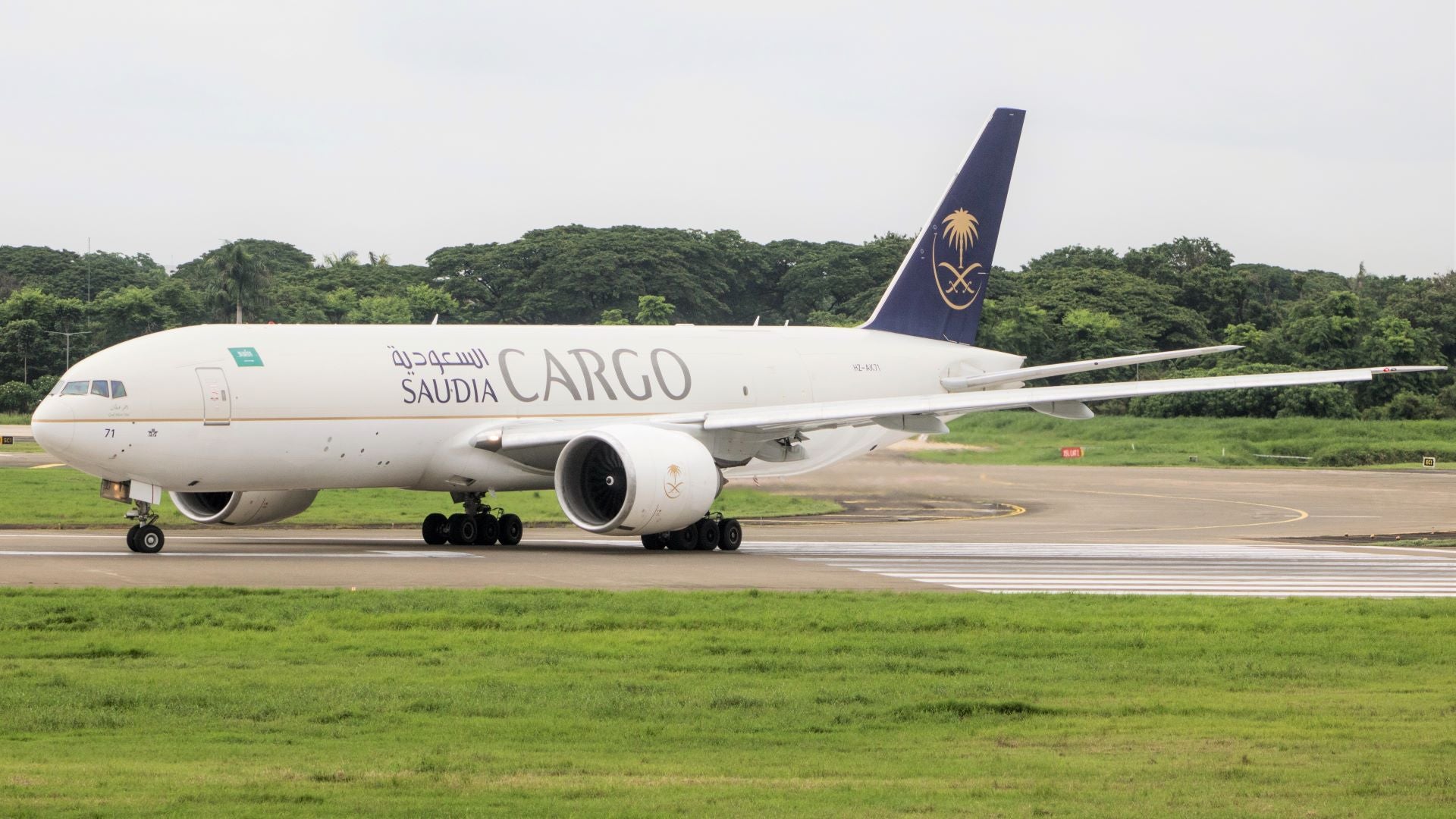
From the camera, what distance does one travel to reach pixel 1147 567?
26.2 meters

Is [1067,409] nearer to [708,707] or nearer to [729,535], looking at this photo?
[729,535]

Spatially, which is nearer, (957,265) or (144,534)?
(144,534)

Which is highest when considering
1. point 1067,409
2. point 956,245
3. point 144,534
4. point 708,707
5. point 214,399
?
point 956,245

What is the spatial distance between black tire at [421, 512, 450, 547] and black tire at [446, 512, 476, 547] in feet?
0.20

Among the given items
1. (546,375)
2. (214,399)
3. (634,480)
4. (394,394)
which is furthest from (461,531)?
(214,399)

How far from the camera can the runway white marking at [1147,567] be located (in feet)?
74.0

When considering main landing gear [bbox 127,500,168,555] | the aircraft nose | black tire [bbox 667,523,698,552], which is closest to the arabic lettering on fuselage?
black tire [bbox 667,523,698,552]

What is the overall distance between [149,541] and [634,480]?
24.4 ft

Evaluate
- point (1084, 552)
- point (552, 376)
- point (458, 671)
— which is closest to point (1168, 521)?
point (1084, 552)

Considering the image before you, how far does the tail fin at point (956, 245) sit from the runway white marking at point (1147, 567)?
6947 mm

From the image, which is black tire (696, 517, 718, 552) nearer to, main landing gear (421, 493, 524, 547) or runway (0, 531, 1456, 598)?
runway (0, 531, 1456, 598)

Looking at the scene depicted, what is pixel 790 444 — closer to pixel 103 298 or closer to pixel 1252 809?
pixel 1252 809

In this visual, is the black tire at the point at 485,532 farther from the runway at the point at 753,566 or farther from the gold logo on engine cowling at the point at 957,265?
the gold logo on engine cowling at the point at 957,265

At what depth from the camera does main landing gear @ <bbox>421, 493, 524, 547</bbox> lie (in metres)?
29.3
